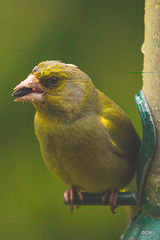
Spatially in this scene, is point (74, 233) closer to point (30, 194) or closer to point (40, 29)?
point (30, 194)

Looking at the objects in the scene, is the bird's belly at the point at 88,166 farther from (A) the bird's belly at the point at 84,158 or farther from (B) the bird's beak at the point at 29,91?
(B) the bird's beak at the point at 29,91

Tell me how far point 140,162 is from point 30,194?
190 cm

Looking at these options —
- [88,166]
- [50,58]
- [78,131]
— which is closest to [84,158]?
[88,166]

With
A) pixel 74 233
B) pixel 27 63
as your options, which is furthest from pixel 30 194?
pixel 27 63

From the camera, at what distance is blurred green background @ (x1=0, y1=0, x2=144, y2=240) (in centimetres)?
548

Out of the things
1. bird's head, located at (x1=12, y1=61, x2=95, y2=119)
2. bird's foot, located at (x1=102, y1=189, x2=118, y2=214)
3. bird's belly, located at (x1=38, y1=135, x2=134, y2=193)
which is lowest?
bird's foot, located at (x1=102, y1=189, x2=118, y2=214)

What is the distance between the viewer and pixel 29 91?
378 cm

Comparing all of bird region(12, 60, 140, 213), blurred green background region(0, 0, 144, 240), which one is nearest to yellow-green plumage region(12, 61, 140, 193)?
bird region(12, 60, 140, 213)

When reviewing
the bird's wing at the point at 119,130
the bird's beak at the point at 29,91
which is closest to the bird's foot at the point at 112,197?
the bird's wing at the point at 119,130

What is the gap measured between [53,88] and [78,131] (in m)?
0.35

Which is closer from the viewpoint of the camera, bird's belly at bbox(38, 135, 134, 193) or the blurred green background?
bird's belly at bbox(38, 135, 134, 193)

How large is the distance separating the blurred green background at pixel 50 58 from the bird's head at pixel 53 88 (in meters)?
1.53

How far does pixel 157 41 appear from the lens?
A: 3775 mm

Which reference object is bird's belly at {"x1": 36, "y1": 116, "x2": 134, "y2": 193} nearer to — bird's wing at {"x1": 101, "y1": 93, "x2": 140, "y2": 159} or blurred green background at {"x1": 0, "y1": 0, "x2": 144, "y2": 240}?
bird's wing at {"x1": 101, "y1": 93, "x2": 140, "y2": 159}
